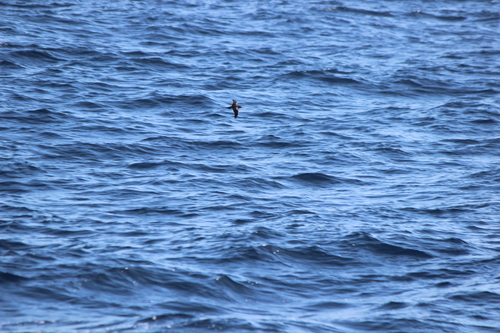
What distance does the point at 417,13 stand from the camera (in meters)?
37.7

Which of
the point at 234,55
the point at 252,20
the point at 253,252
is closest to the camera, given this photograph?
the point at 253,252

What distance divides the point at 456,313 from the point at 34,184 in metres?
9.90

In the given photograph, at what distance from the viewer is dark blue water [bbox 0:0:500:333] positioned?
11977mm

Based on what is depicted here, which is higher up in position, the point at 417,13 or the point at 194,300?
the point at 417,13

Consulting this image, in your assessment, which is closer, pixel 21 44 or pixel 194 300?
pixel 194 300

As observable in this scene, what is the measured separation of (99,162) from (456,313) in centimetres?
977

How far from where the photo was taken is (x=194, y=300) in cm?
1187

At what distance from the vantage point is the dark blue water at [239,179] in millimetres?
11977

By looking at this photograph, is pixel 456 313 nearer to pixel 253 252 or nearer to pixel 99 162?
pixel 253 252

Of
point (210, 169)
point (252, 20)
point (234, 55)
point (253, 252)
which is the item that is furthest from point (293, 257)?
point (252, 20)

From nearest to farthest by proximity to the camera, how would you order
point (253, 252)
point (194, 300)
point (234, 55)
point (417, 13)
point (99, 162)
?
point (194, 300), point (253, 252), point (99, 162), point (234, 55), point (417, 13)

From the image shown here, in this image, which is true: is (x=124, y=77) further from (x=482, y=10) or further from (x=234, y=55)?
(x=482, y=10)

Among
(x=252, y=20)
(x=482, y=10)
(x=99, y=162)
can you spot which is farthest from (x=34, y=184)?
(x=482, y=10)

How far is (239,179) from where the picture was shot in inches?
669
